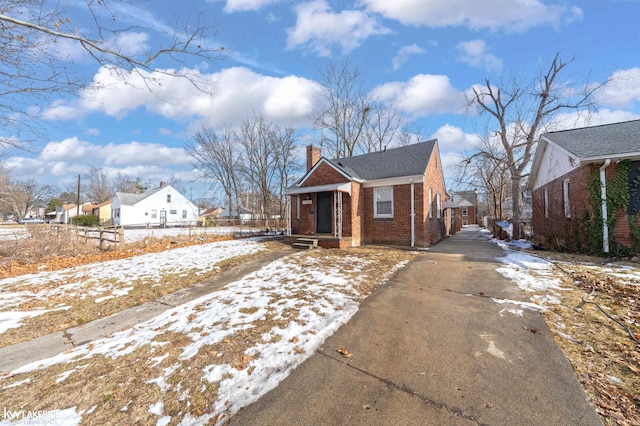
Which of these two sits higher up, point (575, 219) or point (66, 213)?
point (66, 213)

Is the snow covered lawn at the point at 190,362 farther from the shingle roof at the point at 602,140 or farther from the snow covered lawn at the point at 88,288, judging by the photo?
the shingle roof at the point at 602,140

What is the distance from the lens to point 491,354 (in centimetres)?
306

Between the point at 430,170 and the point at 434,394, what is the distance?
488 inches

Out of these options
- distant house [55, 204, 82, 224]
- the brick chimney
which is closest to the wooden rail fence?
the brick chimney

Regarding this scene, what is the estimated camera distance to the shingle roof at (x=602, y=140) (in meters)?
8.44

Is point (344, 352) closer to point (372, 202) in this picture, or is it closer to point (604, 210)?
point (372, 202)

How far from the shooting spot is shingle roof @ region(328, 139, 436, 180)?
1211 centimetres

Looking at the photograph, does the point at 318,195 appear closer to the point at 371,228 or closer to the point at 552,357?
the point at 371,228

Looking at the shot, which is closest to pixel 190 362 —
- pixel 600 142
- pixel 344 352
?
pixel 344 352

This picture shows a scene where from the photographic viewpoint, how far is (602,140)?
9.67 m

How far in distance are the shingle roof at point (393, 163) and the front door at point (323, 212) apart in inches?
63.7

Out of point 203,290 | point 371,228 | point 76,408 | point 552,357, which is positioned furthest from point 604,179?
point 76,408

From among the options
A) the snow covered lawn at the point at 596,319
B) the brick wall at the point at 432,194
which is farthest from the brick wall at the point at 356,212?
the snow covered lawn at the point at 596,319

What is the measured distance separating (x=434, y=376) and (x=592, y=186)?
415 inches
